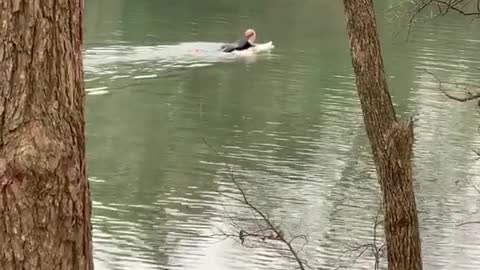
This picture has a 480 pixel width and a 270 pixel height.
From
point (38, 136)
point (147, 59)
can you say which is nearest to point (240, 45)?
point (147, 59)

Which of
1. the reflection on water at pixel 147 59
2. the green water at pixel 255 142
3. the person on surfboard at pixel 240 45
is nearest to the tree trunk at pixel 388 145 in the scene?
the green water at pixel 255 142

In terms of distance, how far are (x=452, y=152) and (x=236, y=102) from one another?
4.83 metres

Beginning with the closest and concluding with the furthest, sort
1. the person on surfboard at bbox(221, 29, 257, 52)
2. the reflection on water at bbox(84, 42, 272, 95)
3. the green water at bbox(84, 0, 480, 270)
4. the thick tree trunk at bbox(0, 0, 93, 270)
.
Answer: the thick tree trunk at bbox(0, 0, 93, 270) < the green water at bbox(84, 0, 480, 270) < the reflection on water at bbox(84, 42, 272, 95) < the person on surfboard at bbox(221, 29, 257, 52)

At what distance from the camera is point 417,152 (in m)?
15.1

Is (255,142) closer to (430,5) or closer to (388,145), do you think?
(430,5)

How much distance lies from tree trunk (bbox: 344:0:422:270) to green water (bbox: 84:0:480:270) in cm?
537

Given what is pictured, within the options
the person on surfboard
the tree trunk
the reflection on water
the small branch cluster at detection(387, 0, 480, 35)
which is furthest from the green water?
the tree trunk

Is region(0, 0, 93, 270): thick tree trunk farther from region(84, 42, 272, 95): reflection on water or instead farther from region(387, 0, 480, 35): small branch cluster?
region(84, 42, 272, 95): reflection on water

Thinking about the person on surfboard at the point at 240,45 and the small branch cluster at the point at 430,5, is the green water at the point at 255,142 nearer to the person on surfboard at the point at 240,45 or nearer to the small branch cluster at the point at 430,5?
the person on surfboard at the point at 240,45

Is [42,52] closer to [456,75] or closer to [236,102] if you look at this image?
[236,102]

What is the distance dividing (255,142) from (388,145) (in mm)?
10619

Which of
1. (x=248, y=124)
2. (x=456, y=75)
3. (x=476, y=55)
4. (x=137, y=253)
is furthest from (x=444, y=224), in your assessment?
(x=476, y=55)

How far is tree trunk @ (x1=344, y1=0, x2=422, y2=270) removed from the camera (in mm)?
4824

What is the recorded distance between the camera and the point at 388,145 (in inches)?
191
